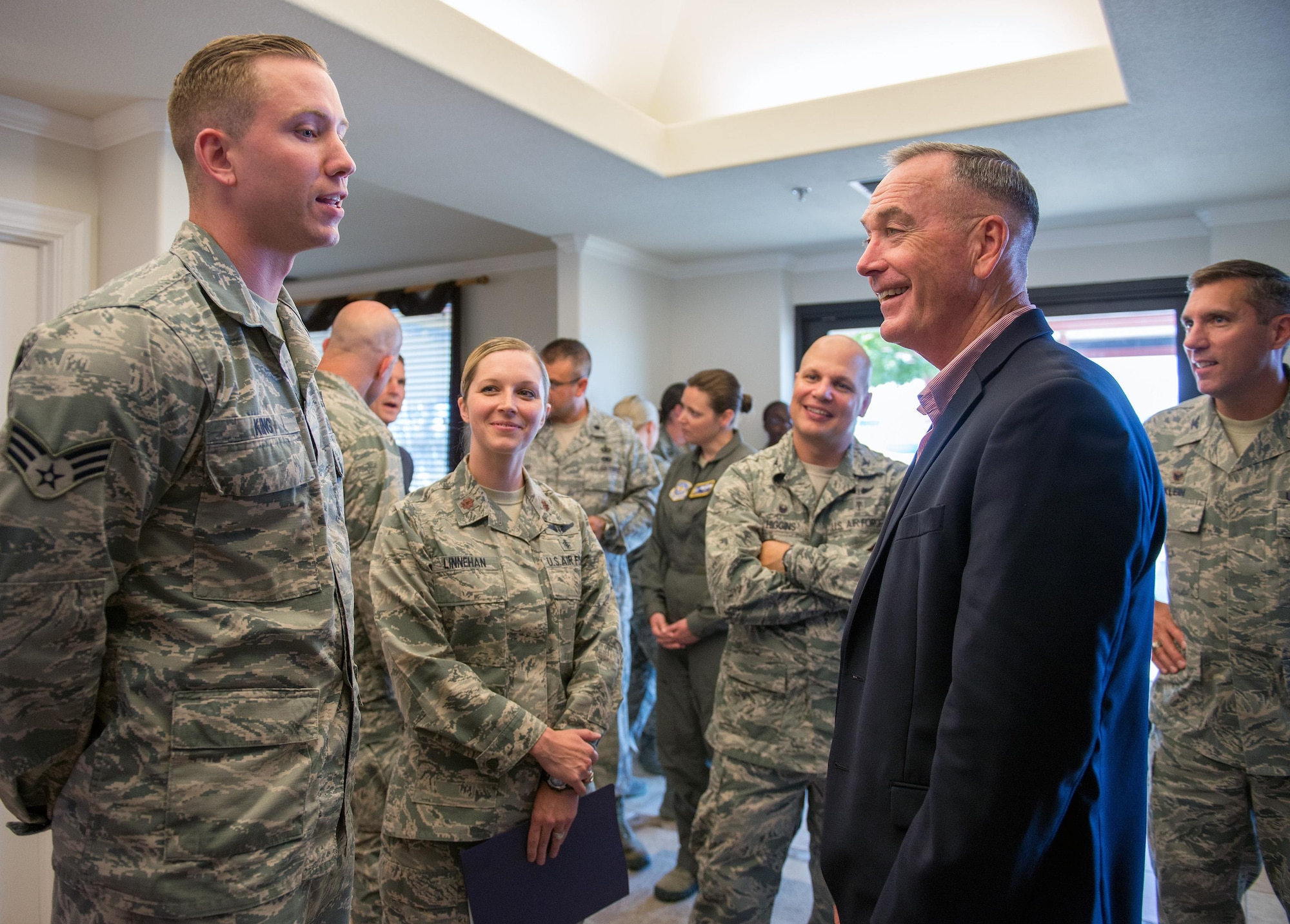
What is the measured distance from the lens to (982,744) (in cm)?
93

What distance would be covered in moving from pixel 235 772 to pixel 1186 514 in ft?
7.46

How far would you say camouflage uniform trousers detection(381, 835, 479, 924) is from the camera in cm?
163

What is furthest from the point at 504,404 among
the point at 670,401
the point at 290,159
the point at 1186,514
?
the point at 670,401

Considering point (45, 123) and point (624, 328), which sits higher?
point (45, 123)

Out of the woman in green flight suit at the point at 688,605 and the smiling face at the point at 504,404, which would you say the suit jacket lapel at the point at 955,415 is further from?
the woman in green flight suit at the point at 688,605

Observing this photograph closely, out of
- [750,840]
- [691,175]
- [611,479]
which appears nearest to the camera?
[750,840]

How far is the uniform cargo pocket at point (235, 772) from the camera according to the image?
41.8 inches

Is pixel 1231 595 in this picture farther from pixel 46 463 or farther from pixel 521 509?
pixel 46 463

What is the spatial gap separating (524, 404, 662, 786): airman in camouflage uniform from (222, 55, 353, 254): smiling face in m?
2.17

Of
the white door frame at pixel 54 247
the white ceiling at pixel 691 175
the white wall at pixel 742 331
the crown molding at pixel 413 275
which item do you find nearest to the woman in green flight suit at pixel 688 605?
the white ceiling at pixel 691 175

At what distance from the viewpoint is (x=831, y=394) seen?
90.7 inches

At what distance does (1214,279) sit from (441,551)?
207 cm

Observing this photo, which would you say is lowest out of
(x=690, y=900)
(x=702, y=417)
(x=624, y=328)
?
(x=690, y=900)

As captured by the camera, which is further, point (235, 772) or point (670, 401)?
point (670, 401)
